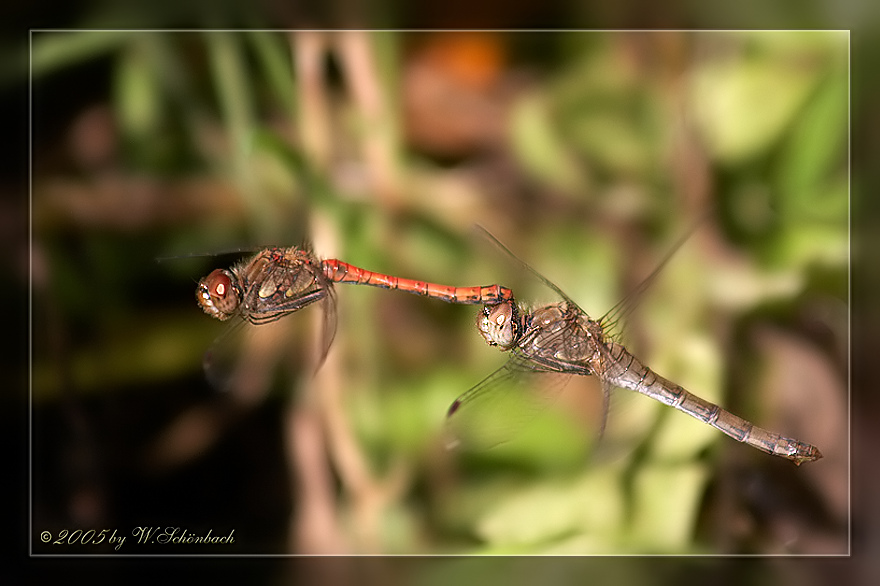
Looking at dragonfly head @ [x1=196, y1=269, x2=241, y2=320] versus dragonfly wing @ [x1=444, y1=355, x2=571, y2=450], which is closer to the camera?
dragonfly head @ [x1=196, y1=269, x2=241, y2=320]

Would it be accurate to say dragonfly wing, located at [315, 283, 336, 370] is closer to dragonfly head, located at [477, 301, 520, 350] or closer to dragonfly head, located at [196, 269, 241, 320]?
dragonfly head, located at [196, 269, 241, 320]

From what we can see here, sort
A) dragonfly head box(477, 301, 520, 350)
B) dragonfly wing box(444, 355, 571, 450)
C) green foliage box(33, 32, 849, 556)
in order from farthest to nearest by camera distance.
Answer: green foliage box(33, 32, 849, 556) < dragonfly wing box(444, 355, 571, 450) < dragonfly head box(477, 301, 520, 350)

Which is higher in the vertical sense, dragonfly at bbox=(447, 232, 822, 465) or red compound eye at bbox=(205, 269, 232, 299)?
red compound eye at bbox=(205, 269, 232, 299)

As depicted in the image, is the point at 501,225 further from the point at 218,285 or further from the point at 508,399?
the point at 218,285

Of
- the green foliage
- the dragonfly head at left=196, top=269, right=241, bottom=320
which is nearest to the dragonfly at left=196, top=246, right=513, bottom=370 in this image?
the dragonfly head at left=196, top=269, right=241, bottom=320

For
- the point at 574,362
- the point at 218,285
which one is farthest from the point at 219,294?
the point at 574,362

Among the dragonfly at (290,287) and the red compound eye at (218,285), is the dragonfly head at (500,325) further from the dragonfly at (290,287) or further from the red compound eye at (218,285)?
the red compound eye at (218,285)

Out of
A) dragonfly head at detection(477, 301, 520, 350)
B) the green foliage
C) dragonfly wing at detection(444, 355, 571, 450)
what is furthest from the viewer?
the green foliage
